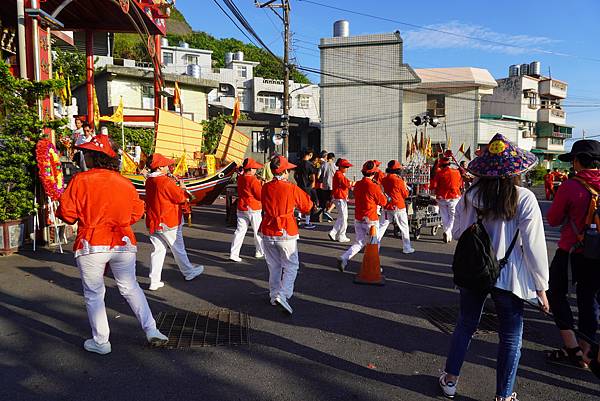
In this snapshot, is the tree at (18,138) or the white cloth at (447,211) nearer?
the tree at (18,138)

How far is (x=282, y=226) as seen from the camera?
5.00 metres

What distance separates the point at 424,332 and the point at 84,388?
3.21m

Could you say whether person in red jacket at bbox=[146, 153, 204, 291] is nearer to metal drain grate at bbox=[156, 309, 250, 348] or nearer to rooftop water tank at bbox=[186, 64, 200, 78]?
metal drain grate at bbox=[156, 309, 250, 348]

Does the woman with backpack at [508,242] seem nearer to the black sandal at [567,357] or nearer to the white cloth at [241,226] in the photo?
the black sandal at [567,357]

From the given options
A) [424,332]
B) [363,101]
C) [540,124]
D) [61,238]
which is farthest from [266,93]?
[424,332]

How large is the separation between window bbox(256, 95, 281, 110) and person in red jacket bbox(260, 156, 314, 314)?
1573 inches

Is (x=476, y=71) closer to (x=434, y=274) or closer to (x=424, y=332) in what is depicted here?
(x=434, y=274)

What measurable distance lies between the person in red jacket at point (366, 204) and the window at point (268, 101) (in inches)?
1510

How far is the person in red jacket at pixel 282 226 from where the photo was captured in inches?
197

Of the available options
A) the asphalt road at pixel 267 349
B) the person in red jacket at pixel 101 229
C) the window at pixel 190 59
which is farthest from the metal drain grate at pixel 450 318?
the window at pixel 190 59

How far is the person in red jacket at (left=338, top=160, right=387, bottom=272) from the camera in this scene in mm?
6832

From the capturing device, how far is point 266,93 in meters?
44.2

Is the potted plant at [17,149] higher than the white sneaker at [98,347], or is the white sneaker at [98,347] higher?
the potted plant at [17,149]

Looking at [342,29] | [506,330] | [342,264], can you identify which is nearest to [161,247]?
[342,264]
